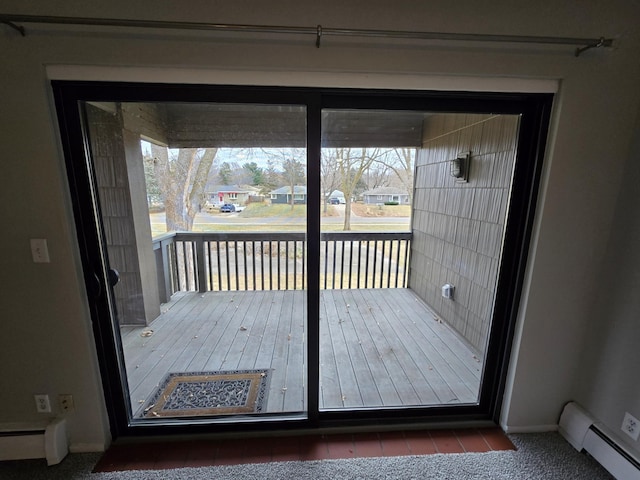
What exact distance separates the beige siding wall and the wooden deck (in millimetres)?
353

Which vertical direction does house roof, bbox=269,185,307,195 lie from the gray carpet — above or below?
above

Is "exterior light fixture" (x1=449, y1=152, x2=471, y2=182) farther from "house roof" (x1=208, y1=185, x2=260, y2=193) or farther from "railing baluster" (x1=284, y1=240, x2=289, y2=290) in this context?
"house roof" (x1=208, y1=185, x2=260, y2=193)

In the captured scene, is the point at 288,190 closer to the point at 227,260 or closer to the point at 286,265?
the point at 286,265

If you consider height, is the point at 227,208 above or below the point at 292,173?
below

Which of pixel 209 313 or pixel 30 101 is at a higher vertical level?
pixel 30 101

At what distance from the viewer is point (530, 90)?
1.39 m

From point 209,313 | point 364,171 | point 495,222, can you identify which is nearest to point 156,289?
point 209,313

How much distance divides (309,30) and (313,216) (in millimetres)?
838

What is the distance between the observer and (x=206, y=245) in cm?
279

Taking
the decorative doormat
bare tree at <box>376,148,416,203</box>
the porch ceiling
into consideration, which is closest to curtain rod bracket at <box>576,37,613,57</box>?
the porch ceiling

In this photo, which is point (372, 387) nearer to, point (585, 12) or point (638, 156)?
point (638, 156)

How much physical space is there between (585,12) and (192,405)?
10.3 feet

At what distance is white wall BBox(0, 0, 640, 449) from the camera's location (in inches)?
47.8

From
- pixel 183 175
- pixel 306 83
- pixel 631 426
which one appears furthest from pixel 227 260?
pixel 631 426
